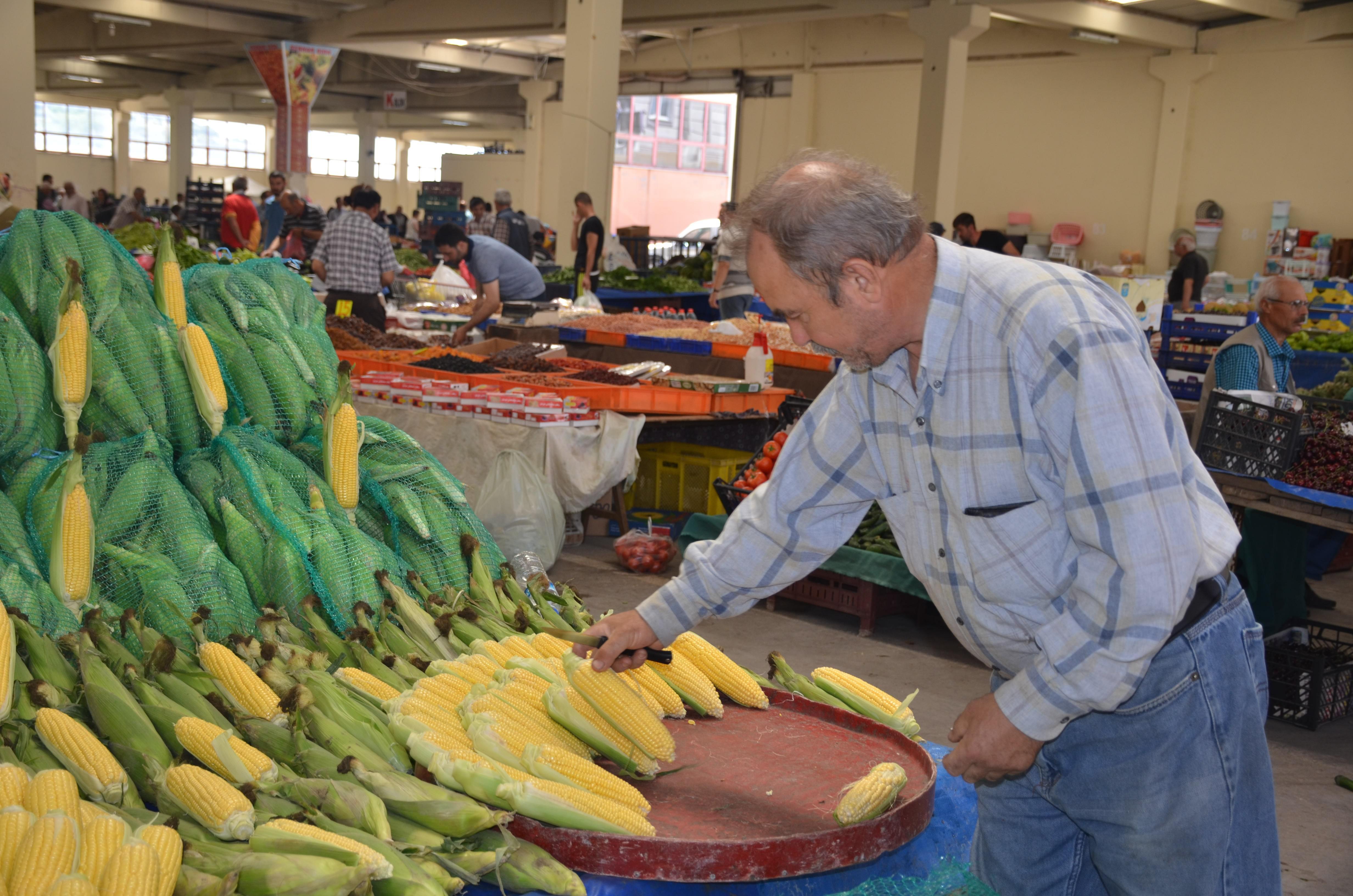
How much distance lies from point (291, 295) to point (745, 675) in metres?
2.47

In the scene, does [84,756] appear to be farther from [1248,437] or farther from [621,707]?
[1248,437]

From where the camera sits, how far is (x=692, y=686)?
8.22 feet

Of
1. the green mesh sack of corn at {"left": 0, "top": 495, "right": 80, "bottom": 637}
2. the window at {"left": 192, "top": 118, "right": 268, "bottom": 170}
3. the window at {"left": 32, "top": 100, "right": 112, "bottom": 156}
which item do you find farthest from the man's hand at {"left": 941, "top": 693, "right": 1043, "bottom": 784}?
the window at {"left": 192, "top": 118, "right": 268, "bottom": 170}

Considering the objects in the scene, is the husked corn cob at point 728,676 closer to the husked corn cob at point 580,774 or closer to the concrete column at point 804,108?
the husked corn cob at point 580,774

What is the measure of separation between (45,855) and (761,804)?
1147mm

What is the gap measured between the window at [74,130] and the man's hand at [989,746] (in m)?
41.1

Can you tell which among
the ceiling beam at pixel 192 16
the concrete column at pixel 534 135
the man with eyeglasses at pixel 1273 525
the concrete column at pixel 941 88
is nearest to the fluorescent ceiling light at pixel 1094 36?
the concrete column at pixel 941 88

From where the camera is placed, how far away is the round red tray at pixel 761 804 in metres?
1.89

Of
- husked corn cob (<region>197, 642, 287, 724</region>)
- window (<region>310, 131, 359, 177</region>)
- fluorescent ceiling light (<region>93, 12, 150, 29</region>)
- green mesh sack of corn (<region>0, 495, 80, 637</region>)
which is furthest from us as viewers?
window (<region>310, 131, 359, 177</region>)

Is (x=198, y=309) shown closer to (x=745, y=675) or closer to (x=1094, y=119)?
(x=745, y=675)

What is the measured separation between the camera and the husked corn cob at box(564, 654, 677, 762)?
220 cm

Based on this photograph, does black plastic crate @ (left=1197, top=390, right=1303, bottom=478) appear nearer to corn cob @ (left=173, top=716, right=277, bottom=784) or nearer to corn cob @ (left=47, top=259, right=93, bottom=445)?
corn cob @ (left=173, top=716, right=277, bottom=784)

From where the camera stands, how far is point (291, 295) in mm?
4203

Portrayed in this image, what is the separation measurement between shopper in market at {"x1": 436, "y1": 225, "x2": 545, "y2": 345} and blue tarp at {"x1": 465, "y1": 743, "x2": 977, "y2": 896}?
23.4ft
